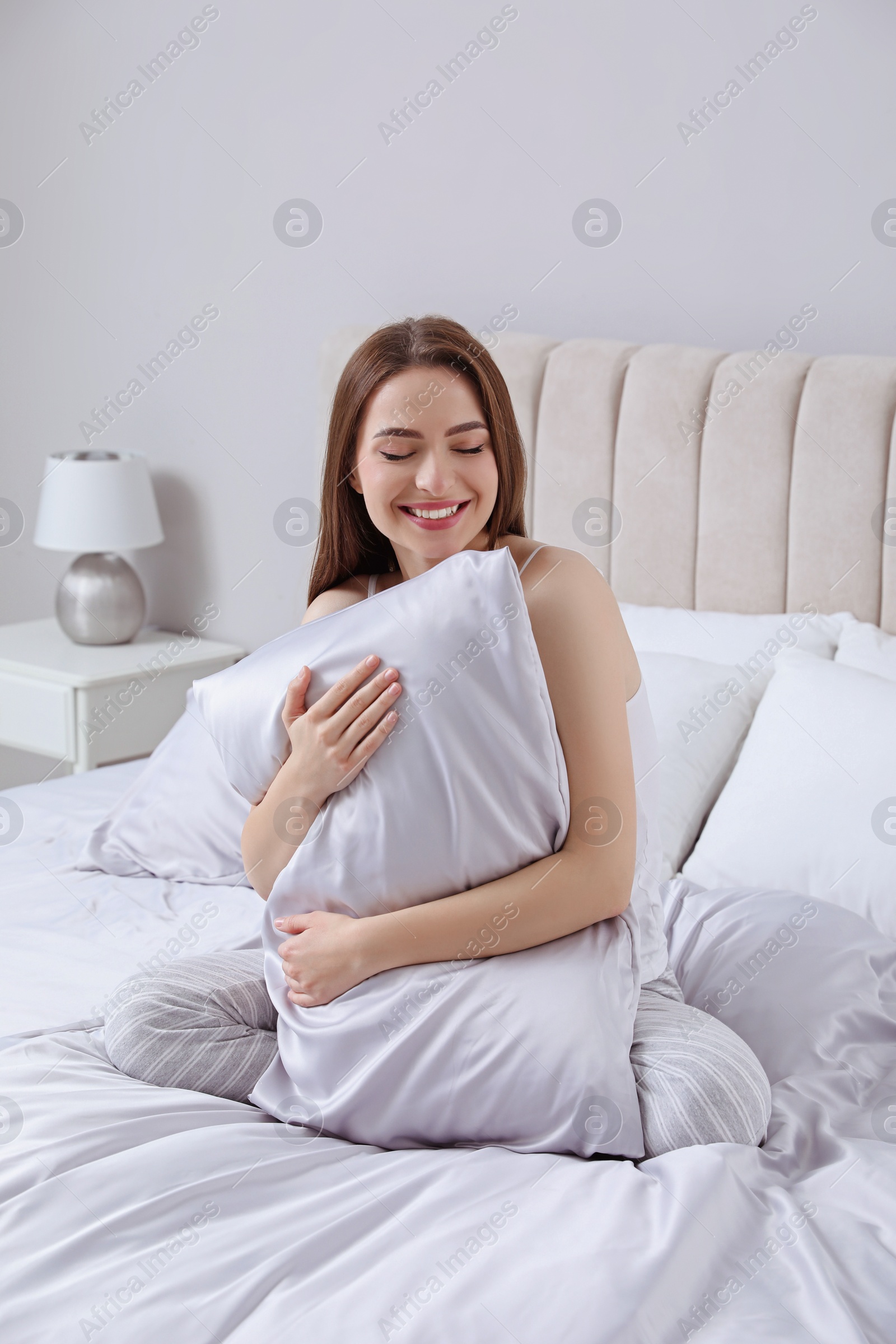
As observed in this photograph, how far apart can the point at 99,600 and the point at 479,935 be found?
1940 millimetres

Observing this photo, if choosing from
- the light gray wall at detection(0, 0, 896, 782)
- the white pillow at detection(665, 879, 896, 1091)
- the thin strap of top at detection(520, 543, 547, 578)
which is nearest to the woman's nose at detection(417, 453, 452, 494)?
the thin strap of top at detection(520, 543, 547, 578)

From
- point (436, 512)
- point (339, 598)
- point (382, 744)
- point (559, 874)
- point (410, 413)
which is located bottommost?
point (559, 874)

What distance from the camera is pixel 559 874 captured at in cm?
110

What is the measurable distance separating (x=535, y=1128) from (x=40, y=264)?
2833 millimetres

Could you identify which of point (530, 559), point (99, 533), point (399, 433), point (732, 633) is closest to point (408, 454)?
point (399, 433)

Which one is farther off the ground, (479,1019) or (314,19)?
(314,19)

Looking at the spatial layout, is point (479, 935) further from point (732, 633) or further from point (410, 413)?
point (732, 633)

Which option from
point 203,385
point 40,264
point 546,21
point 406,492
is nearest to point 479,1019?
point 406,492

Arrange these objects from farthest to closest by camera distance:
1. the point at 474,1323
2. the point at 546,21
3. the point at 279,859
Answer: the point at 546,21
the point at 279,859
the point at 474,1323

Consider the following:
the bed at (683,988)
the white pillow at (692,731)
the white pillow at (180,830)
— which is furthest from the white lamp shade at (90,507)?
the white pillow at (692,731)

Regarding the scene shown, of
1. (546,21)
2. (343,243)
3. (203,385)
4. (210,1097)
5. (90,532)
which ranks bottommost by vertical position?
(210,1097)

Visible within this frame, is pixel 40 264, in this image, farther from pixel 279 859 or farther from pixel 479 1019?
pixel 479 1019

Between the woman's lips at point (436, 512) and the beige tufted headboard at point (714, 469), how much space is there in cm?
86

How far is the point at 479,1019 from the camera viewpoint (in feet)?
3.38
